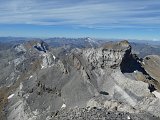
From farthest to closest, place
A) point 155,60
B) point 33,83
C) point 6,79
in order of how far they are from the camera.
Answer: point 6,79 < point 155,60 < point 33,83

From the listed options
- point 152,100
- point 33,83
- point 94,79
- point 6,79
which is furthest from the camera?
point 6,79

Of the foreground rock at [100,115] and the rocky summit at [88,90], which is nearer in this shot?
the foreground rock at [100,115]

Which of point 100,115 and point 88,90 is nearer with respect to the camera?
point 100,115

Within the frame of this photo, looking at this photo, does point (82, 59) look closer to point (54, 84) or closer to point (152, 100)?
point (54, 84)

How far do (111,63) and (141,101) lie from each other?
66.6ft

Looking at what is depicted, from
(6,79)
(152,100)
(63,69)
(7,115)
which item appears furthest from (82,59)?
(6,79)

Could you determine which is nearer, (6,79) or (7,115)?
(7,115)

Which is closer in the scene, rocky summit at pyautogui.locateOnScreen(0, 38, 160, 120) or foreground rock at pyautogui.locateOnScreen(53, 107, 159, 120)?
foreground rock at pyautogui.locateOnScreen(53, 107, 159, 120)

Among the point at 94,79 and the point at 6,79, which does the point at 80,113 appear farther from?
the point at 6,79

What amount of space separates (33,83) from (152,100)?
42.8 meters

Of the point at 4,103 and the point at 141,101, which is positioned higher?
the point at 141,101

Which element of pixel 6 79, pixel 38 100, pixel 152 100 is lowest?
pixel 6 79

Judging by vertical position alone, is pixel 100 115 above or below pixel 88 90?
above

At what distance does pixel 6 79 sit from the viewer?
177 m
